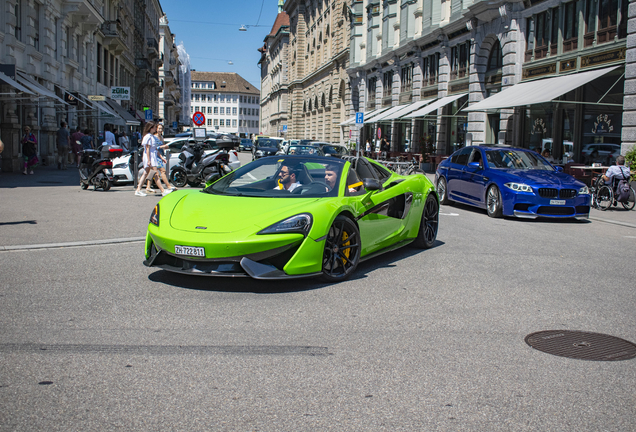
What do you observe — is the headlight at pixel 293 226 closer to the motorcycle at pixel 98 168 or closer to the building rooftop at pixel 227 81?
the motorcycle at pixel 98 168

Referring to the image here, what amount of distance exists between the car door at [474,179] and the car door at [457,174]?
0.12 metres

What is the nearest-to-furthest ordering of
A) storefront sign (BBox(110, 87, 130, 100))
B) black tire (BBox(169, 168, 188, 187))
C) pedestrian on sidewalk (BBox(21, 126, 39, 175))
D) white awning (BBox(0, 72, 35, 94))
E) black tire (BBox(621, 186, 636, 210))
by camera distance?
black tire (BBox(621, 186, 636, 210)) → black tire (BBox(169, 168, 188, 187)) → white awning (BBox(0, 72, 35, 94)) → pedestrian on sidewalk (BBox(21, 126, 39, 175)) → storefront sign (BBox(110, 87, 130, 100))

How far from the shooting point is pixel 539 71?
81.8 ft

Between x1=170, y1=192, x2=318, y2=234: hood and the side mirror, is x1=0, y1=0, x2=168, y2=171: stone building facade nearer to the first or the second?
x1=170, y1=192, x2=318, y2=234: hood

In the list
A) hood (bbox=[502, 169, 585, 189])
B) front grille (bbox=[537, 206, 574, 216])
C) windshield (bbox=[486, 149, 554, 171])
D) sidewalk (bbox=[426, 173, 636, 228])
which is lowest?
sidewalk (bbox=[426, 173, 636, 228])

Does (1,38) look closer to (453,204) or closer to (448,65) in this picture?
(453,204)

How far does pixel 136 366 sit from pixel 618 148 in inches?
785

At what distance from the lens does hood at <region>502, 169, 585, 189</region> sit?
1277cm

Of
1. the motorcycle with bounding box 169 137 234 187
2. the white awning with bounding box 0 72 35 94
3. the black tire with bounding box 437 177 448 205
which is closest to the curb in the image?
the black tire with bounding box 437 177 448 205

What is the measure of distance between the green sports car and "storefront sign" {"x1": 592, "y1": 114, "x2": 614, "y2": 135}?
15176mm

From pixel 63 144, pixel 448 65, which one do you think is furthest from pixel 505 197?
pixel 448 65

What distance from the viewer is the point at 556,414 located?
3.34 m

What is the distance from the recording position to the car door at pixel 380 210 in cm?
693

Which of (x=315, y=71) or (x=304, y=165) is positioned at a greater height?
(x=315, y=71)
